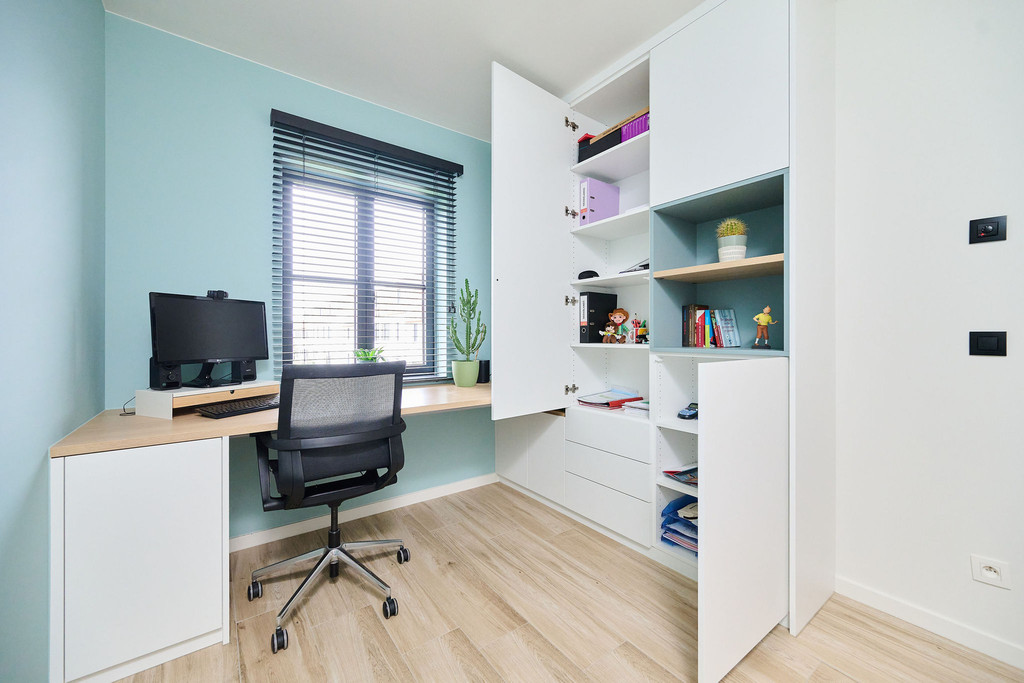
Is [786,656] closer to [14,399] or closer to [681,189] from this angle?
[681,189]

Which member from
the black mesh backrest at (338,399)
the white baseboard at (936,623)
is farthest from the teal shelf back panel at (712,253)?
the black mesh backrest at (338,399)

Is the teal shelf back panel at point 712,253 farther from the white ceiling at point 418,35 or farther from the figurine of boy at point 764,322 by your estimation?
the white ceiling at point 418,35

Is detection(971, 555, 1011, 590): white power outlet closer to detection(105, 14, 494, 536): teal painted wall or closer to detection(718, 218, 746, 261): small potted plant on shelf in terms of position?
detection(718, 218, 746, 261): small potted plant on shelf

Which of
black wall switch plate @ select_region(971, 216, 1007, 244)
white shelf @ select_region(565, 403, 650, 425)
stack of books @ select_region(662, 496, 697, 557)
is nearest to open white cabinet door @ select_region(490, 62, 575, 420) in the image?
white shelf @ select_region(565, 403, 650, 425)

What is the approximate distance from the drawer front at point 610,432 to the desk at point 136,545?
Result: 1.62 metres

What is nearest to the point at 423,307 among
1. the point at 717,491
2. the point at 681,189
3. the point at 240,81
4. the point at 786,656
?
the point at 240,81

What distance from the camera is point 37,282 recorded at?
121 centimetres

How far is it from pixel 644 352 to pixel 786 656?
1.50 m

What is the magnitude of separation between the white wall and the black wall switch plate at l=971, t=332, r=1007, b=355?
2 cm

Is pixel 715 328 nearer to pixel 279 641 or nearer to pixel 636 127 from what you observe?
pixel 636 127

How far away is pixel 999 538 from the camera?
1.39 metres

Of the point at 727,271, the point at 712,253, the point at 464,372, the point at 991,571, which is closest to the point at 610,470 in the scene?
the point at 464,372

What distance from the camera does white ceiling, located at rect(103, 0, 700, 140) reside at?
1.85 m

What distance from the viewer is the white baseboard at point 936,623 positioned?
136 centimetres
